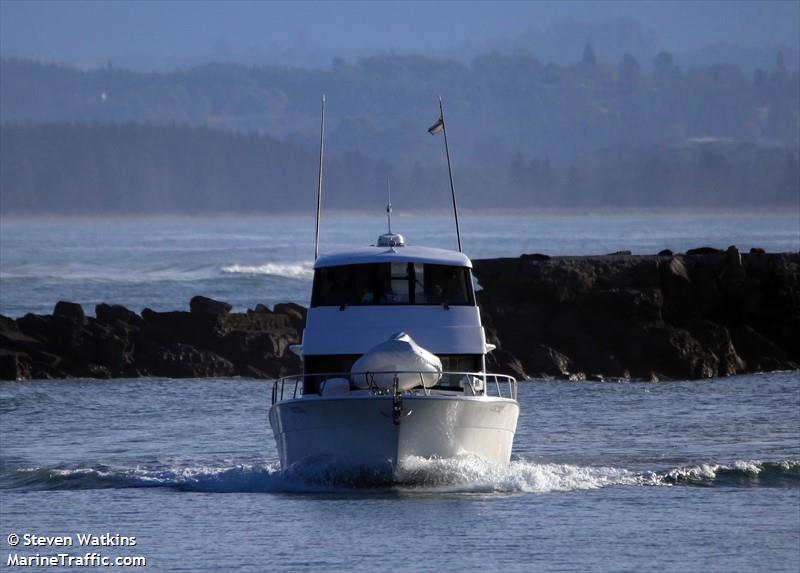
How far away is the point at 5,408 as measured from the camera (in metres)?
32.9

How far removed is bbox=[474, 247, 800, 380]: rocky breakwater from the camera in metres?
37.5

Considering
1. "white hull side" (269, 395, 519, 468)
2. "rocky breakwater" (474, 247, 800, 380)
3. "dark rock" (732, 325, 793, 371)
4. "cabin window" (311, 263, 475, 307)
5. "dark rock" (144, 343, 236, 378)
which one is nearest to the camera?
"white hull side" (269, 395, 519, 468)

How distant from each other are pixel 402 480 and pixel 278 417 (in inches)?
79.9

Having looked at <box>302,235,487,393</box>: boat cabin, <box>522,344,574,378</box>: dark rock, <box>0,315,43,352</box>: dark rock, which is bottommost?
<box>522,344,574,378</box>: dark rock

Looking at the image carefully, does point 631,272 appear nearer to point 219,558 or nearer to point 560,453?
point 560,453

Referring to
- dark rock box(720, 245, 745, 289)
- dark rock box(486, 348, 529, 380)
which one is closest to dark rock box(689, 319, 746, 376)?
dark rock box(720, 245, 745, 289)

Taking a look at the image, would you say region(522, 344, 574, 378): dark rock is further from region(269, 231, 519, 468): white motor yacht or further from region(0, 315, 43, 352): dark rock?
region(269, 231, 519, 468): white motor yacht

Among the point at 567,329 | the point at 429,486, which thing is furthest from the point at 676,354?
the point at 429,486

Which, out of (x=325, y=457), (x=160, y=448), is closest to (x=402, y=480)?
(x=325, y=457)

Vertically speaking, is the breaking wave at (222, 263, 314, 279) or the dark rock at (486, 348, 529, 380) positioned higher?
the breaking wave at (222, 263, 314, 279)

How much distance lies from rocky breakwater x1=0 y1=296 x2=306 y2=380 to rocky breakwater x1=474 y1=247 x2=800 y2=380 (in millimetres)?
5240

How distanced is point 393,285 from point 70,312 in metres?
18.2

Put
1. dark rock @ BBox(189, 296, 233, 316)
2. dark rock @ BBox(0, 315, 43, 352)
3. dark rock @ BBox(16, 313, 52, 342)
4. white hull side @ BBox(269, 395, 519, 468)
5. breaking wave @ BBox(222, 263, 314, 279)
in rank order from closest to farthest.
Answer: white hull side @ BBox(269, 395, 519, 468) < dark rock @ BBox(0, 315, 43, 352) < dark rock @ BBox(16, 313, 52, 342) < dark rock @ BBox(189, 296, 233, 316) < breaking wave @ BBox(222, 263, 314, 279)

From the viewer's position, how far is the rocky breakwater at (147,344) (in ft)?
125
